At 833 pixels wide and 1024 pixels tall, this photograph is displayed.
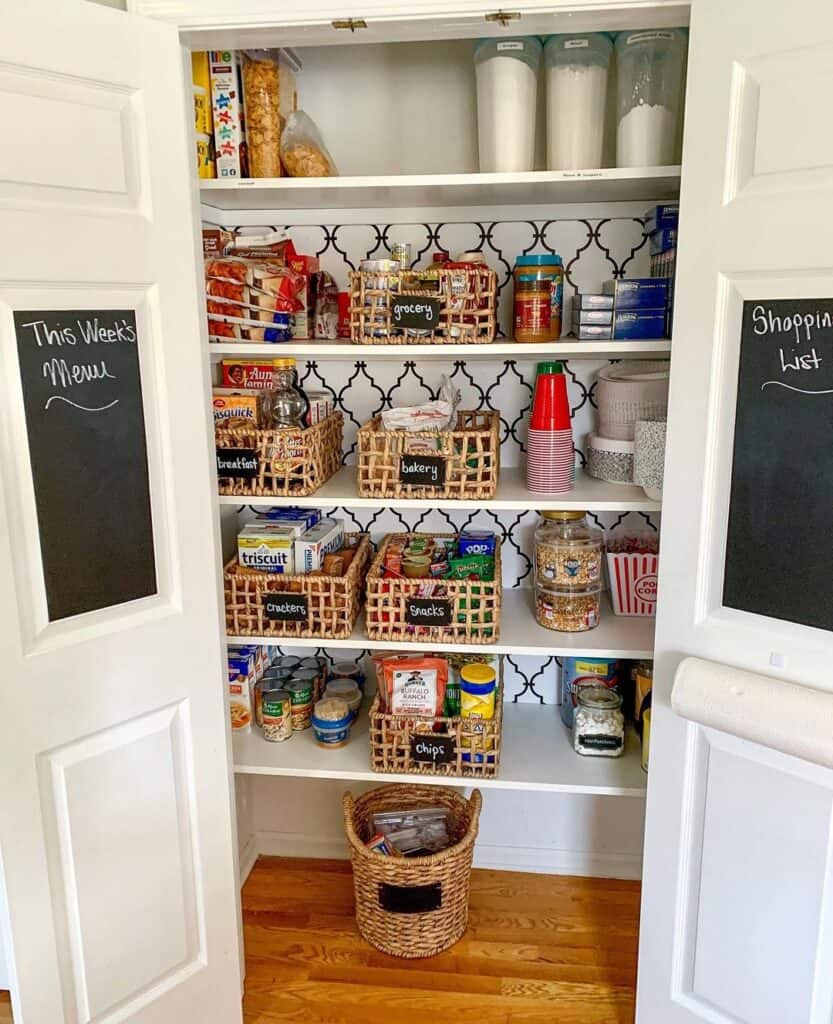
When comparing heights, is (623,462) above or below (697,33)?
below

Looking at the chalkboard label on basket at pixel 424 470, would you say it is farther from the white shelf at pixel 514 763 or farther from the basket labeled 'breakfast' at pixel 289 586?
the white shelf at pixel 514 763

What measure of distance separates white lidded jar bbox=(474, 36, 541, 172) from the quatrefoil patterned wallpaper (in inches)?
12.4

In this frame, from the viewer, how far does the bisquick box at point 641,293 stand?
1663mm

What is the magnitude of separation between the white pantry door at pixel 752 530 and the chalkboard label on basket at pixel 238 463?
0.86 meters

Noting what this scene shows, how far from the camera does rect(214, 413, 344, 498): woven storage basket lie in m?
1.78

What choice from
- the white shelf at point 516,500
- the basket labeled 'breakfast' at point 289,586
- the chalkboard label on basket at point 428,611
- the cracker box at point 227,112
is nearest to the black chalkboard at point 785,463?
the white shelf at point 516,500

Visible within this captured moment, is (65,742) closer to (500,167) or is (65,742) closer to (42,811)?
(42,811)

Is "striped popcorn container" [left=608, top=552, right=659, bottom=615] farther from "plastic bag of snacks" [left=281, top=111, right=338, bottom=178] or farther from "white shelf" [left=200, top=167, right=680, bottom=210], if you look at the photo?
"plastic bag of snacks" [left=281, top=111, right=338, bottom=178]

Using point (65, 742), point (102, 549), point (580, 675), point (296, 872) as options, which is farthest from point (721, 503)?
point (296, 872)

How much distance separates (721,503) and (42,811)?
1.30 metres

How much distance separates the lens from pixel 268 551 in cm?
193

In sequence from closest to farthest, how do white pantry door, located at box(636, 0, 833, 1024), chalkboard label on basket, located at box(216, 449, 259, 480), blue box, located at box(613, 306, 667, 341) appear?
1. white pantry door, located at box(636, 0, 833, 1024)
2. blue box, located at box(613, 306, 667, 341)
3. chalkboard label on basket, located at box(216, 449, 259, 480)

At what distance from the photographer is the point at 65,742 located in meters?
1.45

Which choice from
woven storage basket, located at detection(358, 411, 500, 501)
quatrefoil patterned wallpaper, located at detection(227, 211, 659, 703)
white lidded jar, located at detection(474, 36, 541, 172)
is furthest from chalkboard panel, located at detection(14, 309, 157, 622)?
white lidded jar, located at detection(474, 36, 541, 172)
